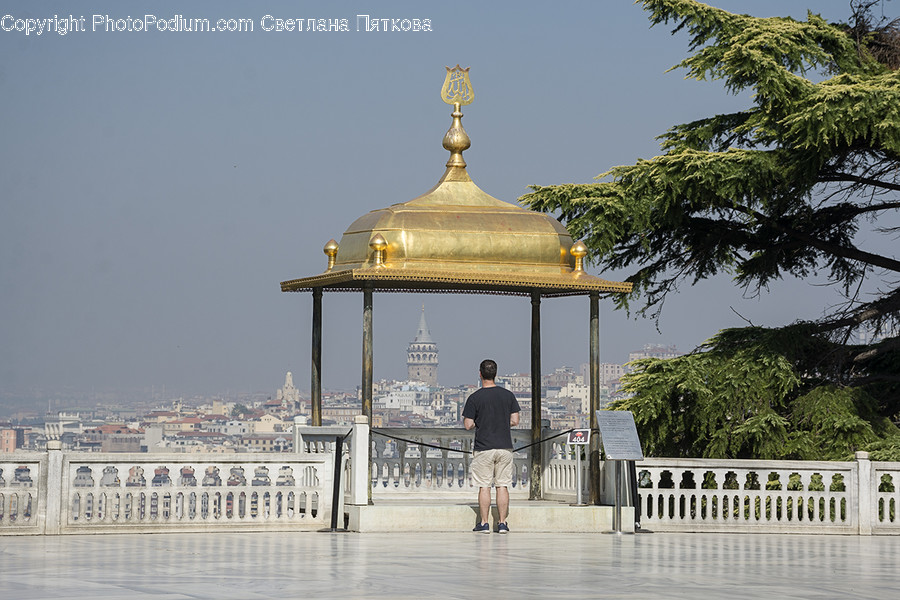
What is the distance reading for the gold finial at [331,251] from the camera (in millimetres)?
16594

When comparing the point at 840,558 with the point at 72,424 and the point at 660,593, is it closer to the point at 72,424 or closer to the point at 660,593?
the point at 660,593

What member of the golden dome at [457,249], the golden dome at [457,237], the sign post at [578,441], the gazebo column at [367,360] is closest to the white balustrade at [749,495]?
the sign post at [578,441]

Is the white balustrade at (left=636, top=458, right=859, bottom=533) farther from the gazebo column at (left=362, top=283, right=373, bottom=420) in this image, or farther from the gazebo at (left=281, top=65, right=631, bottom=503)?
the gazebo column at (left=362, top=283, right=373, bottom=420)

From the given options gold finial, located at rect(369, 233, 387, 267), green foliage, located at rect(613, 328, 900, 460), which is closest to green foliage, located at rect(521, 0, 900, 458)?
green foliage, located at rect(613, 328, 900, 460)

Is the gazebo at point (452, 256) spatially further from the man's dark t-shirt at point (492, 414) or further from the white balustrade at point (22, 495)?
the white balustrade at point (22, 495)

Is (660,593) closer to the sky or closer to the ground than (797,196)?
closer to the ground

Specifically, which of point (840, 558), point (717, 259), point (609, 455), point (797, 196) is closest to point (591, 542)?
point (609, 455)

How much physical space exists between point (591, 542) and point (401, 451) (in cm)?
439

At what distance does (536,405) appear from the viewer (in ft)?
58.9

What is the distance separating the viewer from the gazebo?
1555 cm

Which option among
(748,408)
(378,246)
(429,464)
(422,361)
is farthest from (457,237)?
(422,361)

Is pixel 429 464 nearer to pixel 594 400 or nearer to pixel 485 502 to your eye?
pixel 594 400

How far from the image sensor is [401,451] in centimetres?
1772

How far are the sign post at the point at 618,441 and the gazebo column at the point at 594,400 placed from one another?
20.4 inches
